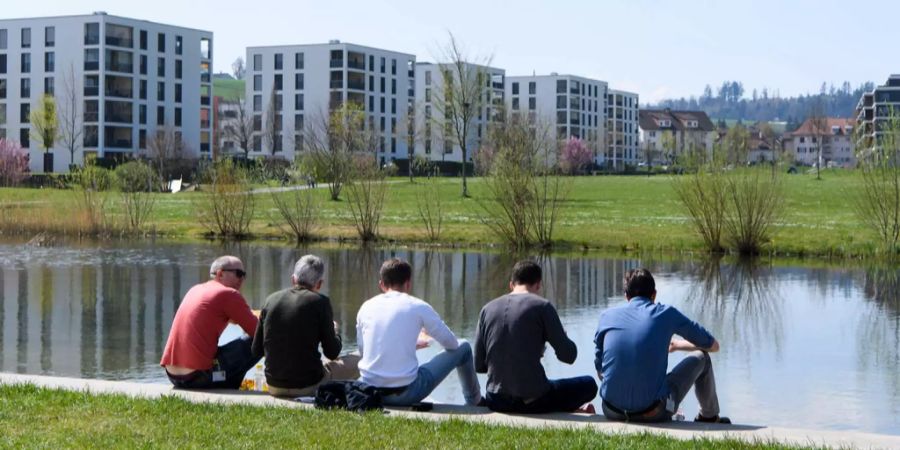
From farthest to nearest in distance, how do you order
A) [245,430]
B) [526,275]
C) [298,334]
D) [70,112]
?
1. [70,112]
2. [298,334]
3. [526,275]
4. [245,430]

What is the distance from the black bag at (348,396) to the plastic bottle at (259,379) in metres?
2.04

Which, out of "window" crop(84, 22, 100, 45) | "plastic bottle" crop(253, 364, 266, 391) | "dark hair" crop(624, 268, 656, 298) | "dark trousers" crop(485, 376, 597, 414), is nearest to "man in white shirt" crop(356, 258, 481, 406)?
"dark trousers" crop(485, 376, 597, 414)

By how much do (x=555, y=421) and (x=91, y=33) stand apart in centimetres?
10005

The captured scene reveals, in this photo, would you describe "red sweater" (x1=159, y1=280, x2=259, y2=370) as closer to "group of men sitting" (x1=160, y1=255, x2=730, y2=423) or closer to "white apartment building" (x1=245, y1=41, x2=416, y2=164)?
"group of men sitting" (x1=160, y1=255, x2=730, y2=423)

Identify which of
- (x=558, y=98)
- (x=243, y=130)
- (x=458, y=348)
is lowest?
(x=458, y=348)

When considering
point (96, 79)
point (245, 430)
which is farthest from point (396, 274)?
point (96, 79)

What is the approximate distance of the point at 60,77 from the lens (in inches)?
4065

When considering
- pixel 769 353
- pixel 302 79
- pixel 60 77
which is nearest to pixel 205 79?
pixel 302 79

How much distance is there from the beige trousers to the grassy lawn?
26310 mm

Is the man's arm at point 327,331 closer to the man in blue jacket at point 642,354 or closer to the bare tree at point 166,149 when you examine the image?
the man in blue jacket at point 642,354

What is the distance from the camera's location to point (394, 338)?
10070mm

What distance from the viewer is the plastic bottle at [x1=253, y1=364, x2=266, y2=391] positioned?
12.0 m

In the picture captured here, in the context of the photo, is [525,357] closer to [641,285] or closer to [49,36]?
[641,285]

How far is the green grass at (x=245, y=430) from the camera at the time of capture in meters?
8.29
